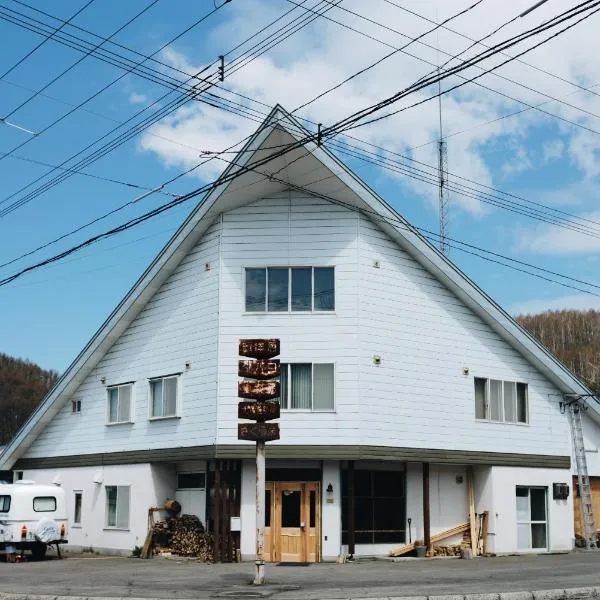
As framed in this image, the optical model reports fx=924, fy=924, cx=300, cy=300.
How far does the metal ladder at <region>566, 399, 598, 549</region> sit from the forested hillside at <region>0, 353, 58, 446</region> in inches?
2997

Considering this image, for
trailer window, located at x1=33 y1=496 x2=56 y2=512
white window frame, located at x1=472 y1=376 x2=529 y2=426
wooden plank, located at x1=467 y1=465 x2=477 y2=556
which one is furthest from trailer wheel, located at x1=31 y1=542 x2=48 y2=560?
white window frame, located at x1=472 y1=376 x2=529 y2=426

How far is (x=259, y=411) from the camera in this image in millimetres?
18047

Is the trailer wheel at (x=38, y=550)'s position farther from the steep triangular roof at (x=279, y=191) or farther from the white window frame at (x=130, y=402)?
the steep triangular roof at (x=279, y=191)

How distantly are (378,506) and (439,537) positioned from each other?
2.30 metres

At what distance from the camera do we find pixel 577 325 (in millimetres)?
112438

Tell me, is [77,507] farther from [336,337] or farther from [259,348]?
[259,348]

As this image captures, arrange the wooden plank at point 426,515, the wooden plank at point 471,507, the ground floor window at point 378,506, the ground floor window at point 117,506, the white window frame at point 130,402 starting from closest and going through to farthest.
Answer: the ground floor window at point 378,506 → the wooden plank at point 426,515 → the wooden plank at point 471,507 → the ground floor window at point 117,506 → the white window frame at point 130,402

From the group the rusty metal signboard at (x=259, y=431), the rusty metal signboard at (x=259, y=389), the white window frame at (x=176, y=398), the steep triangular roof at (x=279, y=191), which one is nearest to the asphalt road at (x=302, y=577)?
the rusty metal signboard at (x=259, y=431)

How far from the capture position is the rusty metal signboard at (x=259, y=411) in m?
18.0

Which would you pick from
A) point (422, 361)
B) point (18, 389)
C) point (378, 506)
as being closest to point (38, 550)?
point (378, 506)

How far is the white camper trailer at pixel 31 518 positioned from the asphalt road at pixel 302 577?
1.37 metres

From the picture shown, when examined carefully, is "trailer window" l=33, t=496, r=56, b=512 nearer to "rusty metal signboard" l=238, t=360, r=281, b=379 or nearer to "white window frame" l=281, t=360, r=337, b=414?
"white window frame" l=281, t=360, r=337, b=414

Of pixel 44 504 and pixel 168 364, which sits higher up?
pixel 168 364

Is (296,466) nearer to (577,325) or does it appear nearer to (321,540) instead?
(321,540)
